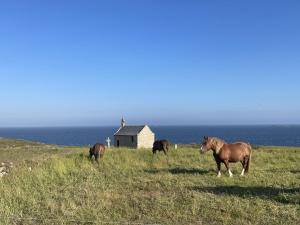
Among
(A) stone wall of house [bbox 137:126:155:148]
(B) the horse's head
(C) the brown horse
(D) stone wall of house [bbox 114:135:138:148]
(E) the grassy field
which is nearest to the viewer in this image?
(E) the grassy field

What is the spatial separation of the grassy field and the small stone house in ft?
113

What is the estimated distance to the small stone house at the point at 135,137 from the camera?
193ft

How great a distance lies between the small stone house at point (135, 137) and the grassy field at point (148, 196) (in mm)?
34500

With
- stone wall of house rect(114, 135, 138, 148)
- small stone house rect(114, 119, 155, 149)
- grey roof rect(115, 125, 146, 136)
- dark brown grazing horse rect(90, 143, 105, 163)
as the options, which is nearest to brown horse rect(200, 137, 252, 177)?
dark brown grazing horse rect(90, 143, 105, 163)

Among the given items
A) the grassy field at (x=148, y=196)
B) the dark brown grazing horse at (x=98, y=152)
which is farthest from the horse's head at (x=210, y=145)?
the dark brown grazing horse at (x=98, y=152)

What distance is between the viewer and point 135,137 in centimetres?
5925

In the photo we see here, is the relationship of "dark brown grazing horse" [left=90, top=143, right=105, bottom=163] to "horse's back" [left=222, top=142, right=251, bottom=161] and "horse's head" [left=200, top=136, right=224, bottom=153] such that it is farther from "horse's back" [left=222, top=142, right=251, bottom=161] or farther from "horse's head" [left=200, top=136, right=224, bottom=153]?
"horse's back" [left=222, top=142, right=251, bottom=161]

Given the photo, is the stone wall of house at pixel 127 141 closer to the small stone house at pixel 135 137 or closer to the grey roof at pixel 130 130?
the small stone house at pixel 135 137

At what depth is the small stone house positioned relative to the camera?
193 feet

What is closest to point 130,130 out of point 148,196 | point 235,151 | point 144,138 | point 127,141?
point 127,141

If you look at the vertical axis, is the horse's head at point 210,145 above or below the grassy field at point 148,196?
above

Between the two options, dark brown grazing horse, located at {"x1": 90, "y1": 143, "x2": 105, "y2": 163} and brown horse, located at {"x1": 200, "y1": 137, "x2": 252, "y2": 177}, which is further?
dark brown grazing horse, located at {"x1": 90, "y1": 143, "x2": 105, "y2": 163}

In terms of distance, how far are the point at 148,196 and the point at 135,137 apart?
44136 millimetres

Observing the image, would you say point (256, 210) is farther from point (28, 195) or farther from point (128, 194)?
point (28, 195)
